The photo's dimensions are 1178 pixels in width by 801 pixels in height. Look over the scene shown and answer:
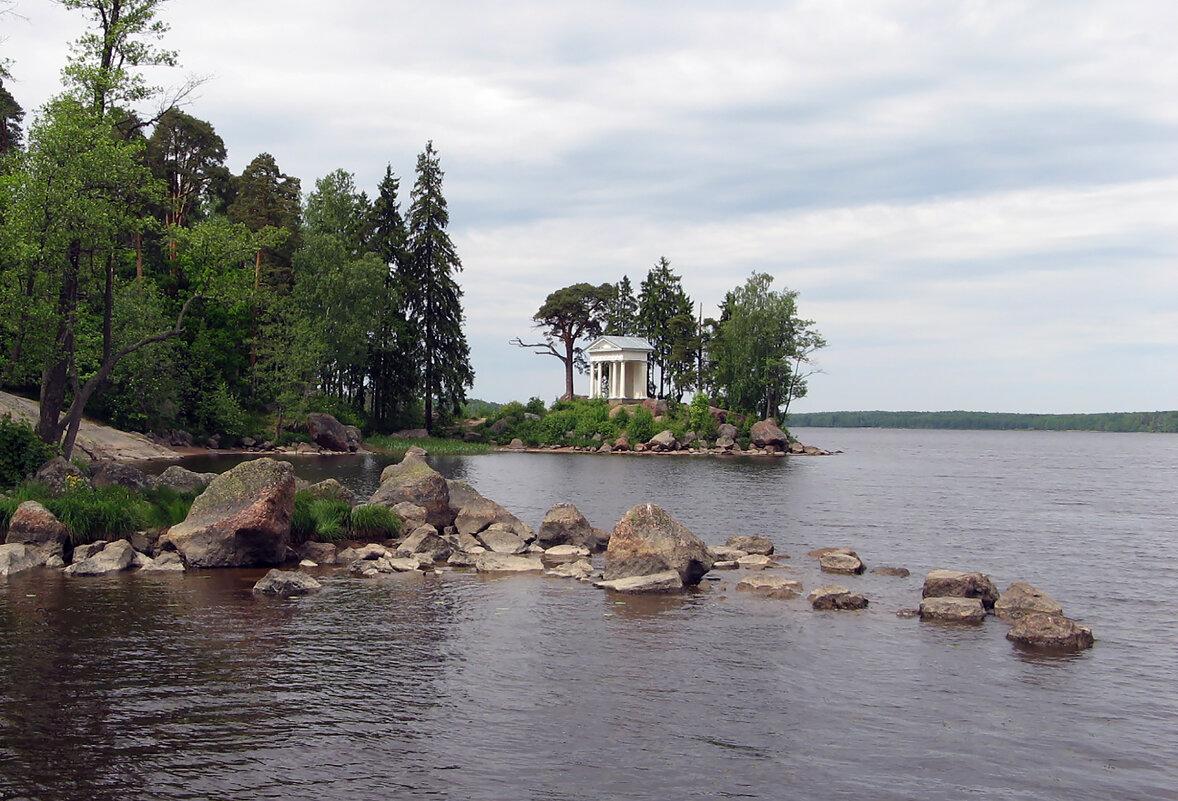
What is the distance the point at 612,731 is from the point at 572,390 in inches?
3857

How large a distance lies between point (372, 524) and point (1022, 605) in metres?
17.3

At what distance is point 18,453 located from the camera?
82.1 feet

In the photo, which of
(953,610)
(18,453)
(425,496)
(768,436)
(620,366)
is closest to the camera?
(953,610)

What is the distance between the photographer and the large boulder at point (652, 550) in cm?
2136

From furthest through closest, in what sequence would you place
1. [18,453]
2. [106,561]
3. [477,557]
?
[18,453]
[477,557]
[106,561]

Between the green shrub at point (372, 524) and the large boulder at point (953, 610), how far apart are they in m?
14.9

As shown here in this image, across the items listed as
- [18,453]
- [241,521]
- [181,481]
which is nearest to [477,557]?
[241,521]

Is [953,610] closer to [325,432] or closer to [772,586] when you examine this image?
[772,586]

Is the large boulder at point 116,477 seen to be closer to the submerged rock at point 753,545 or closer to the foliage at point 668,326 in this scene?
the submerged rock at point 753,545

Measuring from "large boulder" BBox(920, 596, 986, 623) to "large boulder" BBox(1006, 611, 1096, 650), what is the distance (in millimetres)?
1272

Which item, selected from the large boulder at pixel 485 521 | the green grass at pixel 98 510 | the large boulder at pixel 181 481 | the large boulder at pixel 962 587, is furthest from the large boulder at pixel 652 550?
the large boulder at pixel 181 481

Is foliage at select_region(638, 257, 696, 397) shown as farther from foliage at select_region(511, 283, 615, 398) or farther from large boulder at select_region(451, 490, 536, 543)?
large boulder at select_region(451, 490, 536, 543)

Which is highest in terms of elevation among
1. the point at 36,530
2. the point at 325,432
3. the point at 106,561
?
the point at 325,432

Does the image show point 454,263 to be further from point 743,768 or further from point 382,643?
point 743,768
